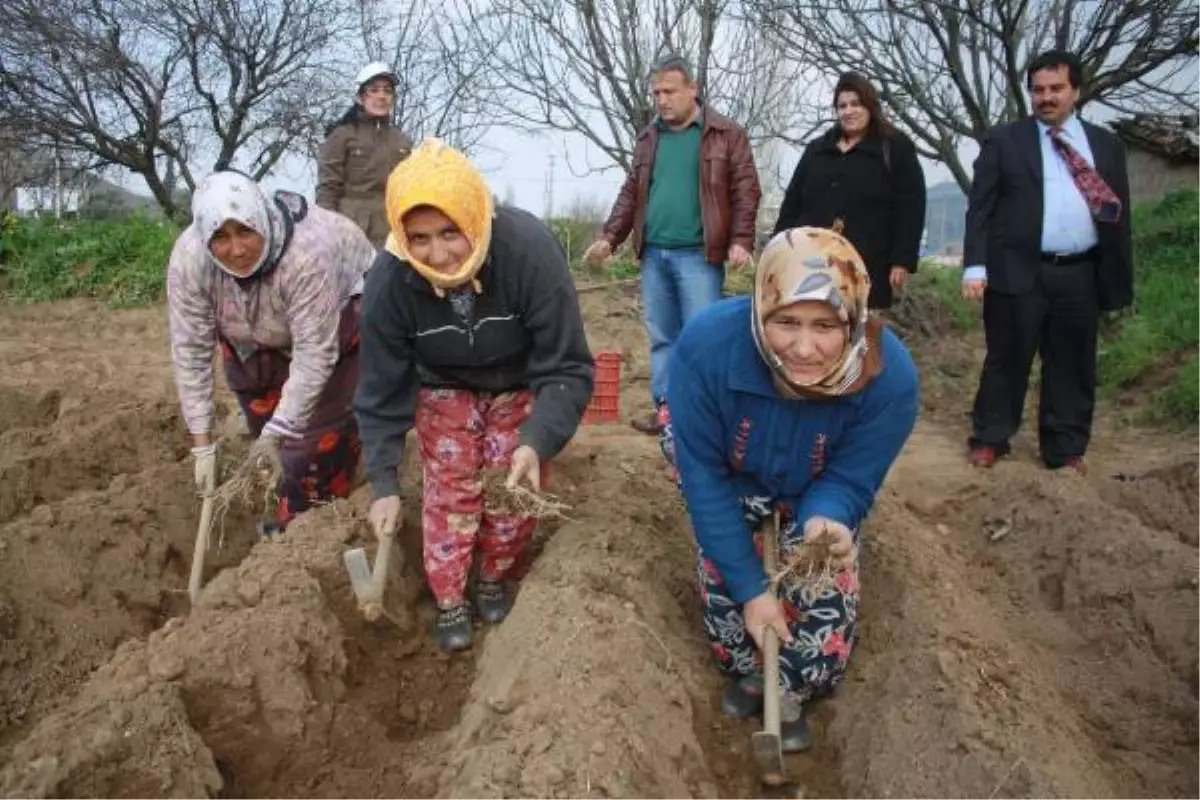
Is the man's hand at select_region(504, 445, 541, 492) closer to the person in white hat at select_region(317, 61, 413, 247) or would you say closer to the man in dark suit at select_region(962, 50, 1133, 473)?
the man in dark suit at select_region(962, 50, 1133, 473)

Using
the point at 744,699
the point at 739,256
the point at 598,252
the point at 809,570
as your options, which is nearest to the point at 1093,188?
the point at 739,256

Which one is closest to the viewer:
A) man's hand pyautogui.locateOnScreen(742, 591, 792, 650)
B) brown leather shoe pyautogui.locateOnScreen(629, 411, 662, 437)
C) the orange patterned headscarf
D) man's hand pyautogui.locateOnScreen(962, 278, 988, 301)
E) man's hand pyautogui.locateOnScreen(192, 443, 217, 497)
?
the orange patterned headscarf

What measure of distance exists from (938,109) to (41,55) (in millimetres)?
8527

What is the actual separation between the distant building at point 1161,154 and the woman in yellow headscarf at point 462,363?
388 inches

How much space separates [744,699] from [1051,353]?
2671 millimetres

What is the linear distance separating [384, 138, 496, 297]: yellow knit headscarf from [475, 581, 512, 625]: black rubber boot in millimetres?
1014

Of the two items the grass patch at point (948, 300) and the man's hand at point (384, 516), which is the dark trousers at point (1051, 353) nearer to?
the man's hand at point (384, 516)

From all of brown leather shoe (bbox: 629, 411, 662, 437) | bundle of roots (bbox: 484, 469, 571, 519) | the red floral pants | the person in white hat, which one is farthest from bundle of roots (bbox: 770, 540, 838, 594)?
the person in white hat

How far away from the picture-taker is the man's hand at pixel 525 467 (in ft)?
9.39

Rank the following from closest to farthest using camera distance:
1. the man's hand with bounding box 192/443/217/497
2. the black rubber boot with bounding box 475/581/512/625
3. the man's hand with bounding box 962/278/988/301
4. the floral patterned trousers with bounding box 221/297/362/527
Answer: the black rubber boot with bounding box 475/581/512/625 → the man's hand with bounding box 192/443/217/497 → the floral patterned trousers with bounding box 221/297/362/527 → the man's hand with bounding box 962/278/988/301

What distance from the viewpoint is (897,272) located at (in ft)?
16.4

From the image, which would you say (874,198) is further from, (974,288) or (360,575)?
(360,575)

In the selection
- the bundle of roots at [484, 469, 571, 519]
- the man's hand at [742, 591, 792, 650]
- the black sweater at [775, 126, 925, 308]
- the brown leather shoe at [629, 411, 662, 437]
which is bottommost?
the brown leather shoe at [629, 411, 662, 437]

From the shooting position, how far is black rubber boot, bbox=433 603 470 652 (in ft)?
10.5
